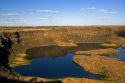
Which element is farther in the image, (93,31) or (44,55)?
(93,31)

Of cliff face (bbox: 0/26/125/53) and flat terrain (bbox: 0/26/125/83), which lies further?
cliff face (bbox: 0/26/125/53)

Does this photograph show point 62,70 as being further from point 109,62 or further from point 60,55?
point 60,55

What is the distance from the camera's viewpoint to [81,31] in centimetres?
13250

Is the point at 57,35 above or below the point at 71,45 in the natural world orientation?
above

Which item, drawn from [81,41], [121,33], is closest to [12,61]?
[81,41]

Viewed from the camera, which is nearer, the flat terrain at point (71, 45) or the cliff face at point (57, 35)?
the flat terrain at point (71, 45)

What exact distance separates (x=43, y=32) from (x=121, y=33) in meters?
45.5

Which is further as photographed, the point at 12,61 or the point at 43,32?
the point at 43,32

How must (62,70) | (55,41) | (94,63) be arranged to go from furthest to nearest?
(55,41) → (94,63) → (62,70)

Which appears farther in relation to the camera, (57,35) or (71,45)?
(57,35)

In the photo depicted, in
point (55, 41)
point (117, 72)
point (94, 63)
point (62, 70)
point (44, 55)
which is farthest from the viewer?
point (55, 41)

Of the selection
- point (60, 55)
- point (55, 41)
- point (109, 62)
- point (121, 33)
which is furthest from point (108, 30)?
point (109, 62)

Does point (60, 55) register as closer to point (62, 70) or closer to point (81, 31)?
point (62, 70)

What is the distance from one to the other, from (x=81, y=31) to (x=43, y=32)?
24.3m
